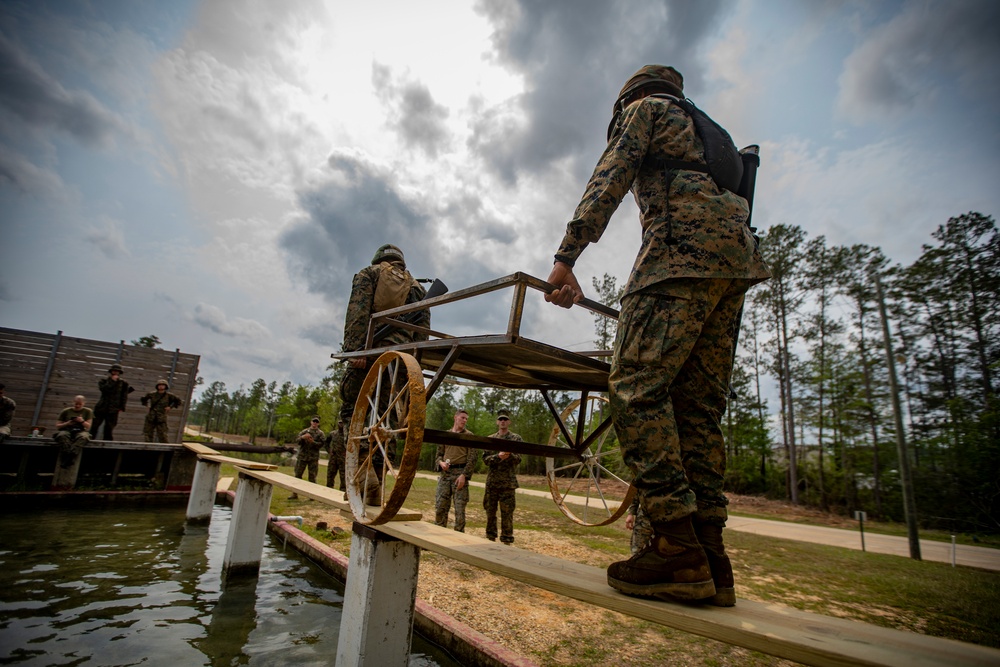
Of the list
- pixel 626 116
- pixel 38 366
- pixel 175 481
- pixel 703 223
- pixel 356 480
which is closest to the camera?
pixel 703 223

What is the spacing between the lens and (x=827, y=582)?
7.05m

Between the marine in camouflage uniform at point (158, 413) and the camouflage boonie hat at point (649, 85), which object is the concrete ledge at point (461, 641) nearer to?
the camouflage boonie hat at point (649, 85)

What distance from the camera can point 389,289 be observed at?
4457 mm

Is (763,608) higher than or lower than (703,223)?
lower

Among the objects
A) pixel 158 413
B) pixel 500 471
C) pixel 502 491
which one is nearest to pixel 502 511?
pixel 502 491

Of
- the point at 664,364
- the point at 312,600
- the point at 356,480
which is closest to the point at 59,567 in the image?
the point at 312,600

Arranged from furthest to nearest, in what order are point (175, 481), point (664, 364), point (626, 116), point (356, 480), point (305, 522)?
point (175, 481)
point (305, 522)
point (356, 480)
point (626, 116)
point (664, 364)

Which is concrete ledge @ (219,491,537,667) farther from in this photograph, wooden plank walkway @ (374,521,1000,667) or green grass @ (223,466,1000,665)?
wooden plank walkway @ (374,521,1000,667)

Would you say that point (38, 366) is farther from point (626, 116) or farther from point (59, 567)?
point (626, 116)

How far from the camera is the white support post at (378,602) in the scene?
8.94 ft

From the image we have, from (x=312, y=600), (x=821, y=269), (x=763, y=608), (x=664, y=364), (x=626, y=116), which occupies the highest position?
(x=821, y=269)

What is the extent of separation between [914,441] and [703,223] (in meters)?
24.9

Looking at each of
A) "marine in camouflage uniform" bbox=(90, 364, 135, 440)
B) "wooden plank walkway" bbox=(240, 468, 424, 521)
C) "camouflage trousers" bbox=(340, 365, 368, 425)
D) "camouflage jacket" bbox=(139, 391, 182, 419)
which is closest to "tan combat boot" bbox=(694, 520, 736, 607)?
"wooden plank walkway" bbox=(240, 468, 424, 521)

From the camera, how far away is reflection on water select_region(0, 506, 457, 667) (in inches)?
133
